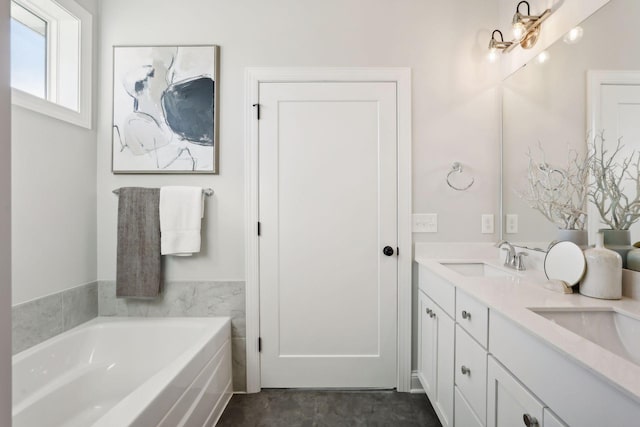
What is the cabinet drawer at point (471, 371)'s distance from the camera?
3.90ft

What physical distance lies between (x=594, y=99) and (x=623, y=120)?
6.6 inches

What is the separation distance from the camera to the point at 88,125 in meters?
1.93

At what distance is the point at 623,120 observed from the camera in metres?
1.17

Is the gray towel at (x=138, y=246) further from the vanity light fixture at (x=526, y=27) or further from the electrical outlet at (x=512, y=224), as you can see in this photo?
the vanity light fixture at (x=526, y=27)

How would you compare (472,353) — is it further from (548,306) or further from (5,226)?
(5,226)

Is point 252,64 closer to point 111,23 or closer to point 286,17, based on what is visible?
point 286,17

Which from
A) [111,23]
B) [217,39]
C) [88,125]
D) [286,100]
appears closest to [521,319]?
[286,100]

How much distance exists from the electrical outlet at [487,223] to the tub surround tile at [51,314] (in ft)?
8.34

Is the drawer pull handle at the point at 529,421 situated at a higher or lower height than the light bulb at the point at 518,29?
lower

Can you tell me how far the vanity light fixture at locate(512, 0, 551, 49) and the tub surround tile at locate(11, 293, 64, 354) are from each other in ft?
9.79

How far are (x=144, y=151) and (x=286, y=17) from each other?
126 cm

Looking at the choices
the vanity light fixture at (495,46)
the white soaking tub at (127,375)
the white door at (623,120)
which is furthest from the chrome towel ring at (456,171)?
the white soaking tub at (127,375)

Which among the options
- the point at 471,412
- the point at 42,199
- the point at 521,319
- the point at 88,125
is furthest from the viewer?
the point at 88,125

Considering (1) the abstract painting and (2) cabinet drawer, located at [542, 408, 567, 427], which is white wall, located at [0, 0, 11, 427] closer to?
(2) cabinet drawer, located at [542, 408, 567, 427]
